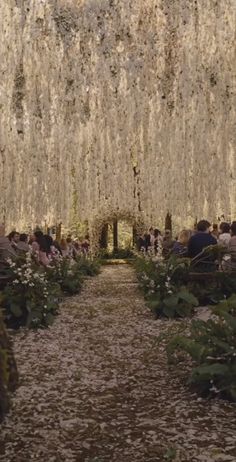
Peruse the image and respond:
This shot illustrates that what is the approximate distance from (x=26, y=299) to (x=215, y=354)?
3.92m

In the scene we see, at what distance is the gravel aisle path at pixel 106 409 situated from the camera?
3473mm

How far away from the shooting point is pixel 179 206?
17281 millimetres

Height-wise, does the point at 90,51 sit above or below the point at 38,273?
above

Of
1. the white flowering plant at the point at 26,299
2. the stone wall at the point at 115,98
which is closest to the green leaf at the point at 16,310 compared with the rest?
the white flowering plant at the point at 26,299

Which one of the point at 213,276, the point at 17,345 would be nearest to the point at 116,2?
the point at 213,276

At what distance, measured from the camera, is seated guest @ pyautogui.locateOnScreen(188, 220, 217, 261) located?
930 cm

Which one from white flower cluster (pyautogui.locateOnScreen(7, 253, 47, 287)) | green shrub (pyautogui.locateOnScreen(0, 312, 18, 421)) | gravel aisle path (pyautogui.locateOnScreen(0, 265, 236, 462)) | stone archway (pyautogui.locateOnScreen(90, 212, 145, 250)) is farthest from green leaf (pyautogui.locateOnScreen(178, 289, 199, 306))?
stone archway (pyautogui.locateOnScreen(90, 212, 145, 250))

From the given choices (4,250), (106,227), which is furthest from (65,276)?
(106,227)

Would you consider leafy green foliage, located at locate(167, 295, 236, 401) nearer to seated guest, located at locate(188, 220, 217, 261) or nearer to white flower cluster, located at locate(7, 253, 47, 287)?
white flower cluster, located at locate(7, 253, 47, 287)

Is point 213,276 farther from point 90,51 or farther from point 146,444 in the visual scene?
point 90,51

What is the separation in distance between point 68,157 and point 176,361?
39.9 ft

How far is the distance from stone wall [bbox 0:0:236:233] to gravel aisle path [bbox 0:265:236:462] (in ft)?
27.7

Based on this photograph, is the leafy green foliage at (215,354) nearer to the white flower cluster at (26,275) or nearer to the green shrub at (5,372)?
the green shrub at (5,372)

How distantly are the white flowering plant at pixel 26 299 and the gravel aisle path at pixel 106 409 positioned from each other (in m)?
0.61
